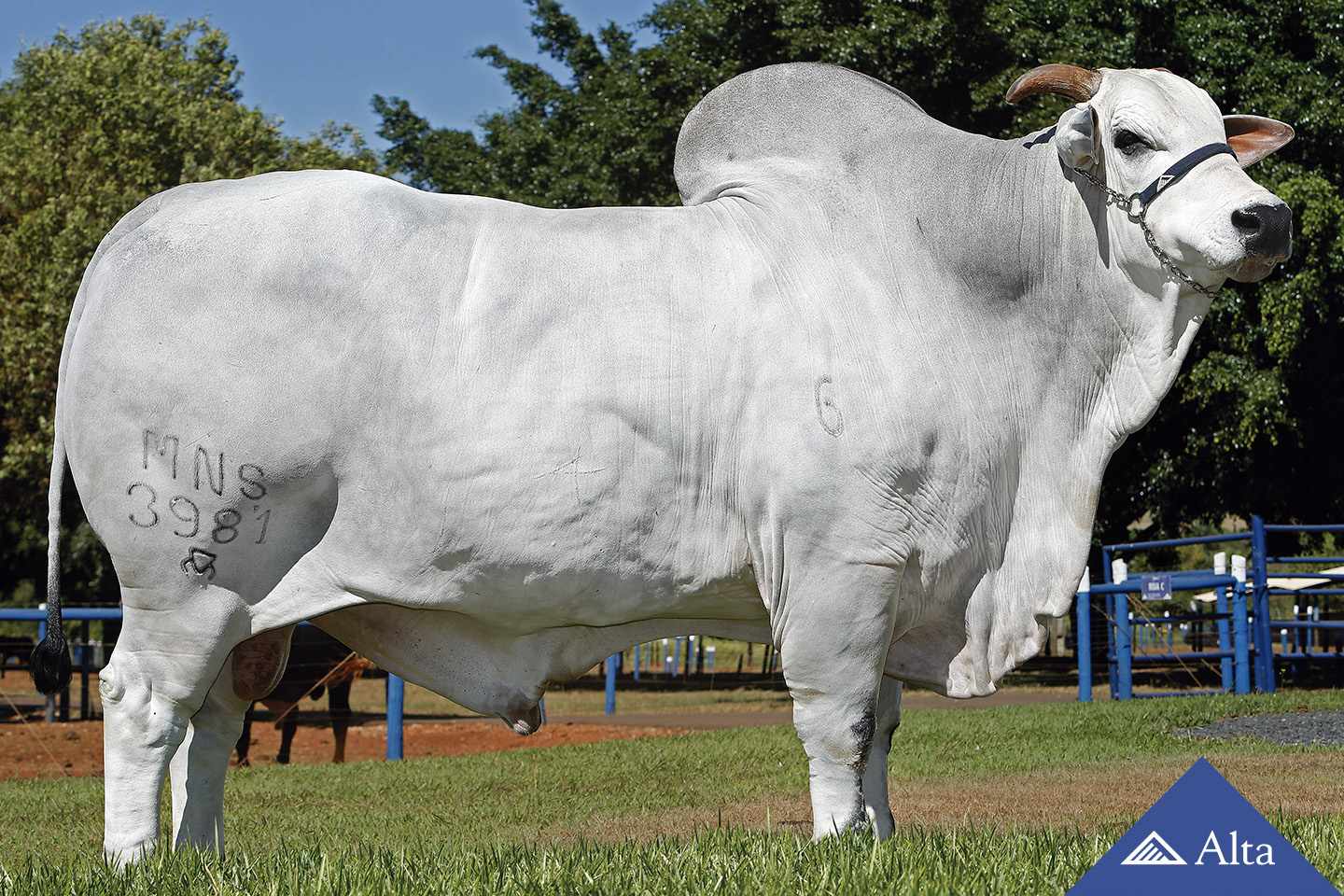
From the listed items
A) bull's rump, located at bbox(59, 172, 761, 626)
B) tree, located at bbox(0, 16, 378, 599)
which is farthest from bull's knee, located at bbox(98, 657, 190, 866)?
tree, located at bbox(0, 16, 378, 599)

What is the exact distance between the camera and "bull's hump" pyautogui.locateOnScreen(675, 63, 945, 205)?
4.26m

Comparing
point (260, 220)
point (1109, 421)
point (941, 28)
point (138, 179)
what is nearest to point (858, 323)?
point (1109, 421)

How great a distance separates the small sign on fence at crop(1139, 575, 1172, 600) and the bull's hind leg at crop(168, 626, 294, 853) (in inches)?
445

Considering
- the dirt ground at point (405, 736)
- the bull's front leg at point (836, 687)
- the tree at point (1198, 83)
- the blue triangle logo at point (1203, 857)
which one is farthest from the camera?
the tree at point (1198, 83)

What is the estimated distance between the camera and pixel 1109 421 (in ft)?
13.2

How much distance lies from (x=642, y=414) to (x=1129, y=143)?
1.64m

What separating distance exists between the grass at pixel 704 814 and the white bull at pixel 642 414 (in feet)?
1.41

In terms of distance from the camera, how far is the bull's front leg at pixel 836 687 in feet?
Result: 12.1

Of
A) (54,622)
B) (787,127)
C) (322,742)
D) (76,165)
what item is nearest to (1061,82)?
(787,127)

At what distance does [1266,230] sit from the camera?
3561 mm

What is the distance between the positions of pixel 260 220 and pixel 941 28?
550 inches

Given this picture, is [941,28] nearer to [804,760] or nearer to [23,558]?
[804,760]

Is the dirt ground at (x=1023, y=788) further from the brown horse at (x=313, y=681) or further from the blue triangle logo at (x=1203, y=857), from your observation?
the blue triangle logo at (x=1203, y=857)

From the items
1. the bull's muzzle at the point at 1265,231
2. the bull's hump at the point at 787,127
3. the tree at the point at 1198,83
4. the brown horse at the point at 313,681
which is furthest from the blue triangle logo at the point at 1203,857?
the tree at the point at 1198,83
